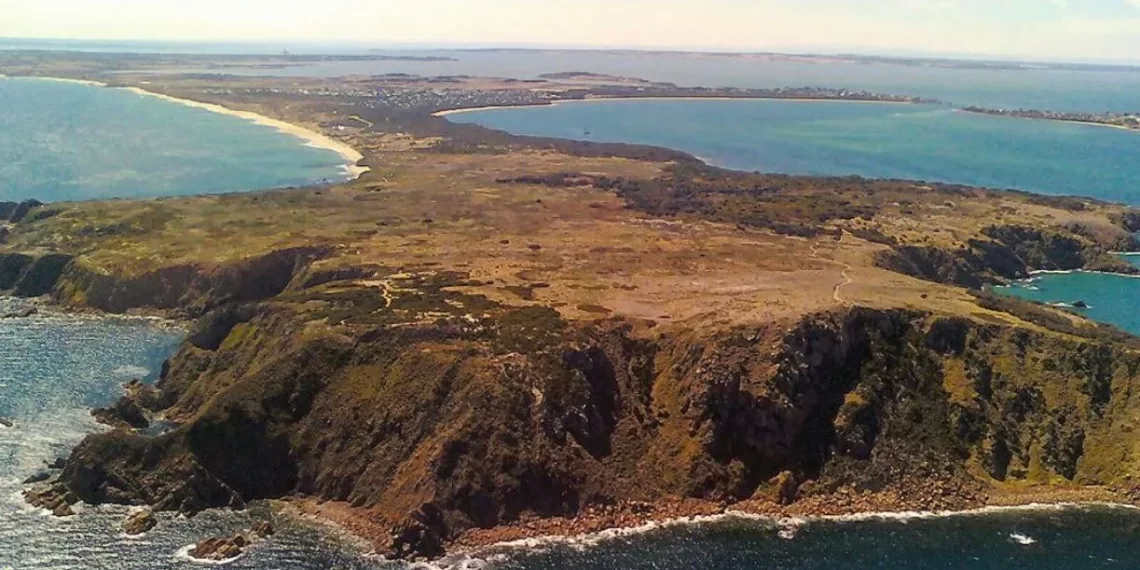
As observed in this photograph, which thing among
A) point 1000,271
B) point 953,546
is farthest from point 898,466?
point 1000,271

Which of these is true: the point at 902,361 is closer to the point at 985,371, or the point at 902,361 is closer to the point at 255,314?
the point at 985,371

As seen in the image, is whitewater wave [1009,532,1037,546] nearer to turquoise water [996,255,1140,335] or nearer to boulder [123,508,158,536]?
turquoise water [996,255,1140,335]

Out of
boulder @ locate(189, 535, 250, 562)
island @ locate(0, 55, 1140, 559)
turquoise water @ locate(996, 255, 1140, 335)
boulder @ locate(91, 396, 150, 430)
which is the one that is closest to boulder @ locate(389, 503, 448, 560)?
island @ locate(0, 55, 1140, 559)

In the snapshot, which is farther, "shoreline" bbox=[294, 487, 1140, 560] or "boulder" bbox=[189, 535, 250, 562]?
"shoreline" bbox=[294, 487, 1140, 560]

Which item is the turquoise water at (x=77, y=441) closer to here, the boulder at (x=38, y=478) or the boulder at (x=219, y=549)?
the boulder at (x=38, y=478)

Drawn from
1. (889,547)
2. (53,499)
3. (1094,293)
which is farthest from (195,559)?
(1094,293)

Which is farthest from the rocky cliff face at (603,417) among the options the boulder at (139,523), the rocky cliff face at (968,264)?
the rocky cliff face at (968,264)

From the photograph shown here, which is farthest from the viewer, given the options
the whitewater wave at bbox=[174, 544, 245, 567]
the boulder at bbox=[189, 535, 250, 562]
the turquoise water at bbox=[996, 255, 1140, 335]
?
the turquoise water at bbox=[996, 255, 1140, 335]
